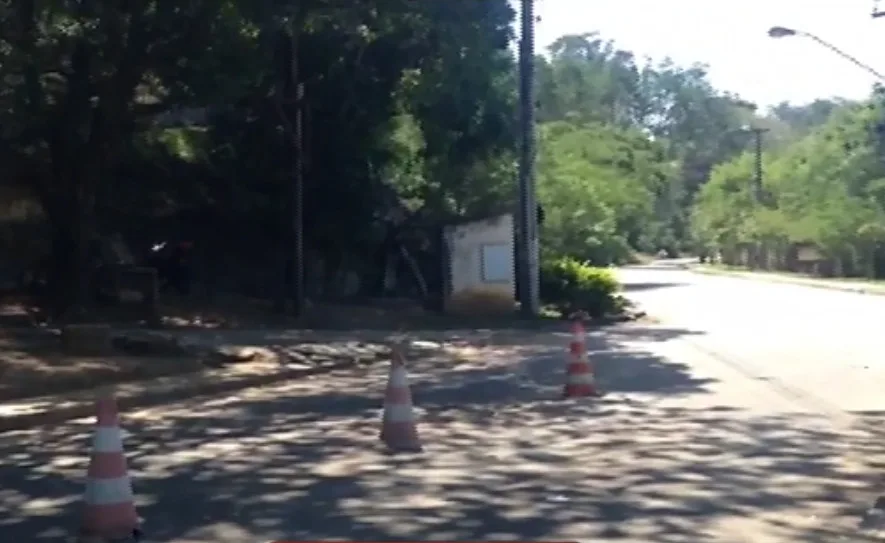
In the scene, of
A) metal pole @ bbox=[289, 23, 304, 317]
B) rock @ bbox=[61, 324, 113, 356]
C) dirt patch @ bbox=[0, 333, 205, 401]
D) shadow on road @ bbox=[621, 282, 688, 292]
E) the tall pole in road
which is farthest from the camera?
shadow on road @ bbox=[621, 282, 688, 292]

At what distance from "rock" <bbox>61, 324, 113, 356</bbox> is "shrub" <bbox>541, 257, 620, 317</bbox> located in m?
16.6

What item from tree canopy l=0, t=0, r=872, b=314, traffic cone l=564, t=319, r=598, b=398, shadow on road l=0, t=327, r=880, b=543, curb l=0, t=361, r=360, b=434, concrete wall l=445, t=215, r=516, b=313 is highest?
tree canopy l=0, t=0, r=872, b=314

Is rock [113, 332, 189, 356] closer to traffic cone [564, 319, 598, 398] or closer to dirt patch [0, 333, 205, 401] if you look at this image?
dirt patch [0, 333, 205, 401]

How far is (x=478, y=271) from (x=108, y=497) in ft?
87.9

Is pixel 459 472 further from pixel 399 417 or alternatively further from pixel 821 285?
pixel 821 285

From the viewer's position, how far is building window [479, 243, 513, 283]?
3509 cm

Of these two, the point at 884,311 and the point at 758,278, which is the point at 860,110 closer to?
the point at 758,278

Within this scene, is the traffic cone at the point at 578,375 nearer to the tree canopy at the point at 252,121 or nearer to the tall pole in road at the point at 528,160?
the tree canopy at the point at 252,121

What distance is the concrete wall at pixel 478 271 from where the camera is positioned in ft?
114

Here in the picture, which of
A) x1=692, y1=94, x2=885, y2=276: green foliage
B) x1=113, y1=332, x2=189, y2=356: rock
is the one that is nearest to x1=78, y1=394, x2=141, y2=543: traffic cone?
x1=113, y1=332, x2=189, y2=356: rock

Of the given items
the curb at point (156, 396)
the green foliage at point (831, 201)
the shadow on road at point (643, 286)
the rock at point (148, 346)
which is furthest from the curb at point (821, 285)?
the curb at point (156, 396)

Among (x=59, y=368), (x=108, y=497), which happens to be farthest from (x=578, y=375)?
(x=108, y=497)

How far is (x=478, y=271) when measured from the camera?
35062mm

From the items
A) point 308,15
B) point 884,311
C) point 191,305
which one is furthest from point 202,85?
point 884,311
